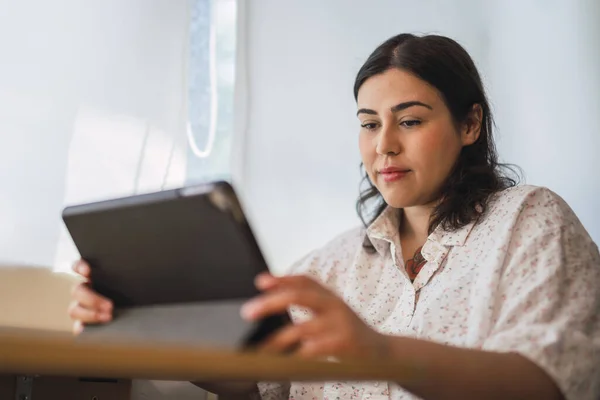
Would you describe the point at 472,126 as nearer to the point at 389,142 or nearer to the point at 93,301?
the point at 389,142

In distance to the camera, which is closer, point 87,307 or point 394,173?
point 87,307

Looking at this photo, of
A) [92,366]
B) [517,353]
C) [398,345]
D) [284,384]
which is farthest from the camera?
[284,384]

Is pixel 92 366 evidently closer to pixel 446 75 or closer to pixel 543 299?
pixel 543 299

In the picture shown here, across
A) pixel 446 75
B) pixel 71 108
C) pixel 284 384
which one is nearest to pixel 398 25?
pixel 446 75

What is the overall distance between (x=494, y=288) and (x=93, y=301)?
1.94 feet

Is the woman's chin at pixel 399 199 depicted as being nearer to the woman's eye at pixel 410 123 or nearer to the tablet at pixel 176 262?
the woman's eye at pixel 410 123

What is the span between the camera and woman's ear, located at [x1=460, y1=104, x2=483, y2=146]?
54.1 inches

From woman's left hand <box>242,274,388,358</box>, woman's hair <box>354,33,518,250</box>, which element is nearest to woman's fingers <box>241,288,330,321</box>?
woman's left hand <box>242,274,388,358</box>

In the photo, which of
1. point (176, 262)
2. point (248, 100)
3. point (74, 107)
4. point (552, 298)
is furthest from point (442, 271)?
point (248, 100)

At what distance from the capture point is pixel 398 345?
77 centimetres

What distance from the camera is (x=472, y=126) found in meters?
1.39

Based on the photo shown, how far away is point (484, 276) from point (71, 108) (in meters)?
0.90

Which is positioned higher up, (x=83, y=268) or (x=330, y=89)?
(x=330, y=89)

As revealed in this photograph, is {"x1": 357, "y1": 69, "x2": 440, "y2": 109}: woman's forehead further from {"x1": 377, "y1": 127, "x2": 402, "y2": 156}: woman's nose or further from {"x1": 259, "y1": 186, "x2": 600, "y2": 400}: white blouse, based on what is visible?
{"x1": 259, "y1": 186, "x2": 600, "y2": 400}: white blouse
